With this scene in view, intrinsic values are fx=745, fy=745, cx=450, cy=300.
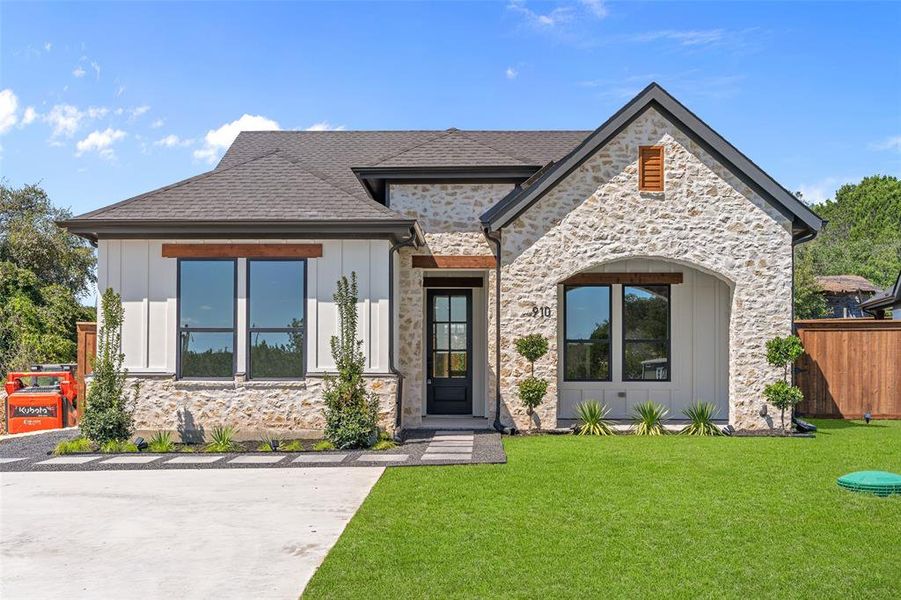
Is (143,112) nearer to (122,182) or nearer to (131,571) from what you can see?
(122,182)

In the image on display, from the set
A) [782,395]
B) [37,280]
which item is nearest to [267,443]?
[782,395]

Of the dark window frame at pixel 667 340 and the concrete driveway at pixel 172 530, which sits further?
the dark window frame at pixel 667 340

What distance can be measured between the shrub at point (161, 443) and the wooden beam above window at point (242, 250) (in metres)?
2.94

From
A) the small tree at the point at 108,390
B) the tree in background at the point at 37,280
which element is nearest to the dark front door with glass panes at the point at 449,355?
the small tree at the point at 108,390

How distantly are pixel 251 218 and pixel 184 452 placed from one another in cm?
381

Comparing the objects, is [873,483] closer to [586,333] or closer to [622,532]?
[622,532]

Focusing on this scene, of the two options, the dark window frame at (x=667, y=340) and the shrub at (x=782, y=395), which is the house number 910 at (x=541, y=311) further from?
the shrub at (x=782, y=395)

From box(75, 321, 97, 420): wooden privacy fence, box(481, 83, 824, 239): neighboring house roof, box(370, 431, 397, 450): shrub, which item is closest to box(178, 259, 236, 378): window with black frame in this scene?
box(370, 431, 397, 450): shrub

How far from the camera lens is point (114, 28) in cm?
1472

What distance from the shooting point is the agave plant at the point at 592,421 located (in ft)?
43.2

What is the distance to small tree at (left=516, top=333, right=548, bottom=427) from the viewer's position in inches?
508

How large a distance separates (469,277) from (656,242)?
147 inches

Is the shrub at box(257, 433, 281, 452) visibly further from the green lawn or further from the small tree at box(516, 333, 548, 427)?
the small tree at box(516, 333, 548, 427)

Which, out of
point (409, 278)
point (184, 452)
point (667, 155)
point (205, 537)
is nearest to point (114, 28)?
point (409, 278)
